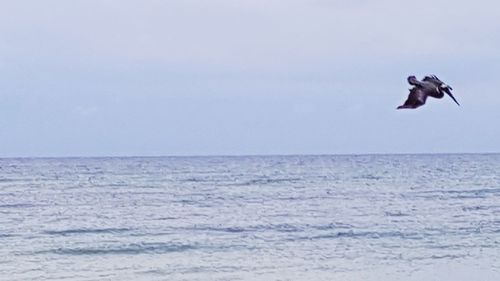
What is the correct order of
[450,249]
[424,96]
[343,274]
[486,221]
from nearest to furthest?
[424,96] < [343,274] < [450,249] < [486,221]

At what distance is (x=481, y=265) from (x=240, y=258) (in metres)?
6.26

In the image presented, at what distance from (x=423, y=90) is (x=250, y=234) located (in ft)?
84.5

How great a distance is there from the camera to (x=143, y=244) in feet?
99.9

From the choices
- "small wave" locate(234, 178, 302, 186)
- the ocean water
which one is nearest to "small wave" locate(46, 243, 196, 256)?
the ocean water

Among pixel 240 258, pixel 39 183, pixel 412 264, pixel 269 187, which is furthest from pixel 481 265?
pixel 39 183

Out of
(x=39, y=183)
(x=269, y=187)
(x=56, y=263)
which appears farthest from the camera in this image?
(x=39, y=183)

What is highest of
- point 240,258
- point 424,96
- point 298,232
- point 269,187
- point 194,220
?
point 269,187

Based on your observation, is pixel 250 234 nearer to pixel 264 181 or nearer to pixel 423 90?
pixel 423 90

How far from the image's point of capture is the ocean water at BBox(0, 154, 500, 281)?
25.1 m

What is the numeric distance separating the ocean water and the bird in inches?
639

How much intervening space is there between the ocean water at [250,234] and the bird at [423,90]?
16223 millimetres

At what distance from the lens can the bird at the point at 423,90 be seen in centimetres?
759

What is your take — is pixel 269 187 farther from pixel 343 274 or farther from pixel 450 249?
pixel 343 274

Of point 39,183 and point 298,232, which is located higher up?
point 39,183
